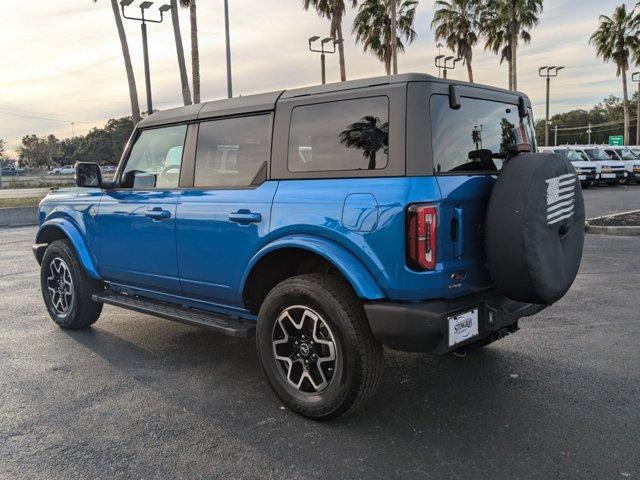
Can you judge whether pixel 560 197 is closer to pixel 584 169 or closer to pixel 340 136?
pixel 340 136

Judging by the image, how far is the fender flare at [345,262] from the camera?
10.2ft

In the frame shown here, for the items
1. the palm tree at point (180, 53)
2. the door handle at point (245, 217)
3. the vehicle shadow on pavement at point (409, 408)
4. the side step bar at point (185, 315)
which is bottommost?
the vehicle shadow on pavement at point (409, 408)

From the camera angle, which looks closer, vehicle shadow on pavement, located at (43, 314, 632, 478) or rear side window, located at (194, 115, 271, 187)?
vehicle shadow on pavement, located at (43, 314, 632, 478)

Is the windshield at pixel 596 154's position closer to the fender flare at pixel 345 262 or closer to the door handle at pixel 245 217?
the door handle at pixel 245 217

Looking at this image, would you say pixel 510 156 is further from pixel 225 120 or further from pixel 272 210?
pixel 225 120

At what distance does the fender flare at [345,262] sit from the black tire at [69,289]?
2.72 m

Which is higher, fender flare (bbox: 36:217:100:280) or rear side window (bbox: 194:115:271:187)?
rear side window (bbox: 194:115:271:187)

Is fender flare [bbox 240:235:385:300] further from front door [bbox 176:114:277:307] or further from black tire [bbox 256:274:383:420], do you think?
front door [bbox 176:114:277:307]

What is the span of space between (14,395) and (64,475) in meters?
1.32

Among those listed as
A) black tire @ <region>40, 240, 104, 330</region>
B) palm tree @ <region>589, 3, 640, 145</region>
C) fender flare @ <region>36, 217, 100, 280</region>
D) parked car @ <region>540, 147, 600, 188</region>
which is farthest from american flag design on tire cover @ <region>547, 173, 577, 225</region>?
palm tree @ <region>589, 3, 640, 145</region>

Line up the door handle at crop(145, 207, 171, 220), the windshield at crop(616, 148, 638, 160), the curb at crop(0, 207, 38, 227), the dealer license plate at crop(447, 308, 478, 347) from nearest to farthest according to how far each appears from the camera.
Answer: the dealer license plate at crop(447, 308, 478, 347), the door handle at crop(145, 207, 171, 220), the curb at crop(0, 207, 38, 227), the windshield at crop(616, 148, 638, 160)

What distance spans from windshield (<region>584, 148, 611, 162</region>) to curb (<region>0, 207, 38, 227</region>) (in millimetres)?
23737

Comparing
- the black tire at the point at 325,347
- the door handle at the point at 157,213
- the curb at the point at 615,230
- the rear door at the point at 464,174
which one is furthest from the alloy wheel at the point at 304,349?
the curb at the point at 615,230

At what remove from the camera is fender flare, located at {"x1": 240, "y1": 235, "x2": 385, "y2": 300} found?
122 inches
